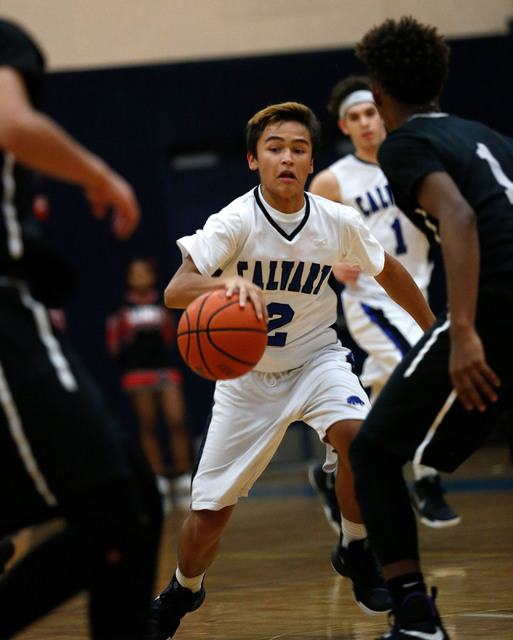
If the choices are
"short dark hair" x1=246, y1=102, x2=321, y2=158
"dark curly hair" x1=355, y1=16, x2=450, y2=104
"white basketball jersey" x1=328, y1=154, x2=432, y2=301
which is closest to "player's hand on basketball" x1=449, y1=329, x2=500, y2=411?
"dark curly hair" x1=355, y1=16, x2=450, y2=104

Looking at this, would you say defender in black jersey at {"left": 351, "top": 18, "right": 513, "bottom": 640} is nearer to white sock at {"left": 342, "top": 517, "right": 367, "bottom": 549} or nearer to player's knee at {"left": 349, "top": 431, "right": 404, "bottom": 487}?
player's knee at {"left": 349, "top": 431, "right": 404, "bottom": 487}

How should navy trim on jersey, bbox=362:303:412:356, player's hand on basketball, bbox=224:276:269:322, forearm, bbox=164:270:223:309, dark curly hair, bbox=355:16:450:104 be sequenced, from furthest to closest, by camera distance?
navy trim on jersey, bbox=362:303:412:356 → forearm, bbox=164:270:223:309 → player's hand on basketball, bbox=224:276:269:322 → dark curly hair, bbox=355:16:450:104

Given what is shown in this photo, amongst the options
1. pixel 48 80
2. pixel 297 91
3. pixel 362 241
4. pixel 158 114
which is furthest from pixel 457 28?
pixel 362 241

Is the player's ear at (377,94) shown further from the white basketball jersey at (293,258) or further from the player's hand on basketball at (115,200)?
the player's hand on basketball at (115,200)

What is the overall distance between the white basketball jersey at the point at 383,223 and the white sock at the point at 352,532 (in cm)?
212

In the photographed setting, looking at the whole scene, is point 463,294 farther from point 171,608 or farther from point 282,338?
point 171,608

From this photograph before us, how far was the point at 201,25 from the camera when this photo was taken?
11352mm

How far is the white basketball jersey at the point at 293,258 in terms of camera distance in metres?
3.97

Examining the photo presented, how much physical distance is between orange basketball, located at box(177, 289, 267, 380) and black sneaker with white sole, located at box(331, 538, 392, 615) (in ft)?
3.33

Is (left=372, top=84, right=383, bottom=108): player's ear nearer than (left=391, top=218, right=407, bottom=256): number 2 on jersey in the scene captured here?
Yes

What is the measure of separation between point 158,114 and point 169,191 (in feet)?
2.95

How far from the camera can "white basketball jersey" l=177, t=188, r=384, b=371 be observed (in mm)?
3973

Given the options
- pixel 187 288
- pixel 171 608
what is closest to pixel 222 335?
pixel 187 288

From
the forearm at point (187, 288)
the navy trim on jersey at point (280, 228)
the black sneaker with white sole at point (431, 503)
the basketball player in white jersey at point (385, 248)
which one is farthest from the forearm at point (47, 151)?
the black sneaker with white sole at point (431, 503)
